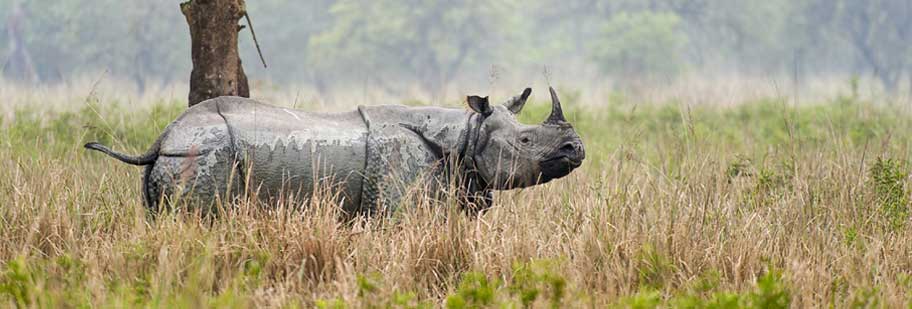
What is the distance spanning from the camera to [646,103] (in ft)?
50.3

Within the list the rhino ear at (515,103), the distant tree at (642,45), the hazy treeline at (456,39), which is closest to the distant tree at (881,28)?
the hazy treeline at (456,39)

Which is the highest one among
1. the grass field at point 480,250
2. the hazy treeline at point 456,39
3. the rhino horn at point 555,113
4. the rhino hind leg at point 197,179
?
the rhino horn at point 555,113

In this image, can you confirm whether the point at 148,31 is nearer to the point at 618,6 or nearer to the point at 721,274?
the point at 618,6

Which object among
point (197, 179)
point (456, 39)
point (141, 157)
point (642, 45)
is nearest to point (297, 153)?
point (197, 179)

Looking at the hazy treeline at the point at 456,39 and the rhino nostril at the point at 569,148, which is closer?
the rhino nostril at the point at 569,148

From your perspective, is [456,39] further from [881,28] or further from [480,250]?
[480,250]

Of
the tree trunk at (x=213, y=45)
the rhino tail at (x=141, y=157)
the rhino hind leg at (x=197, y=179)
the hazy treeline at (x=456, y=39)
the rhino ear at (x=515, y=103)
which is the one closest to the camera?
the rhino hind leg at (x=197, y=179)

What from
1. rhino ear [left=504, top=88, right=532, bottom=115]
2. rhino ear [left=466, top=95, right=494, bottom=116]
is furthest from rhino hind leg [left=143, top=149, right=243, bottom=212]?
rhino ear [left=504, top=88, right=532, bottom=115]

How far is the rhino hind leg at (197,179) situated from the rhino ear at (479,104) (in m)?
1.07

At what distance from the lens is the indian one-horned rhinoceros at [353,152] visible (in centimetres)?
514

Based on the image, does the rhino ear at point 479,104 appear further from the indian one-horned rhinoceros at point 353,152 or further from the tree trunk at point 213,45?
the tree trunk at point 213,45

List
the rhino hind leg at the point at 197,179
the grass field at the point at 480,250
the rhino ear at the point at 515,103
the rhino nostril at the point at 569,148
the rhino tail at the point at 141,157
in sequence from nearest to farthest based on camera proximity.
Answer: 1. the grass field at the point at 480,250
2. the rhino hind leg at the point at 197,179
3. the rhino tail at the point at 141,157
4. the rhino nostril at the point at 569,148
5. the rhino ear at the point at 515,103

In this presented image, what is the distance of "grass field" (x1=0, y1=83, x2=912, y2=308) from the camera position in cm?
437

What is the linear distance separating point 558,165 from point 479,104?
1.47 feet
